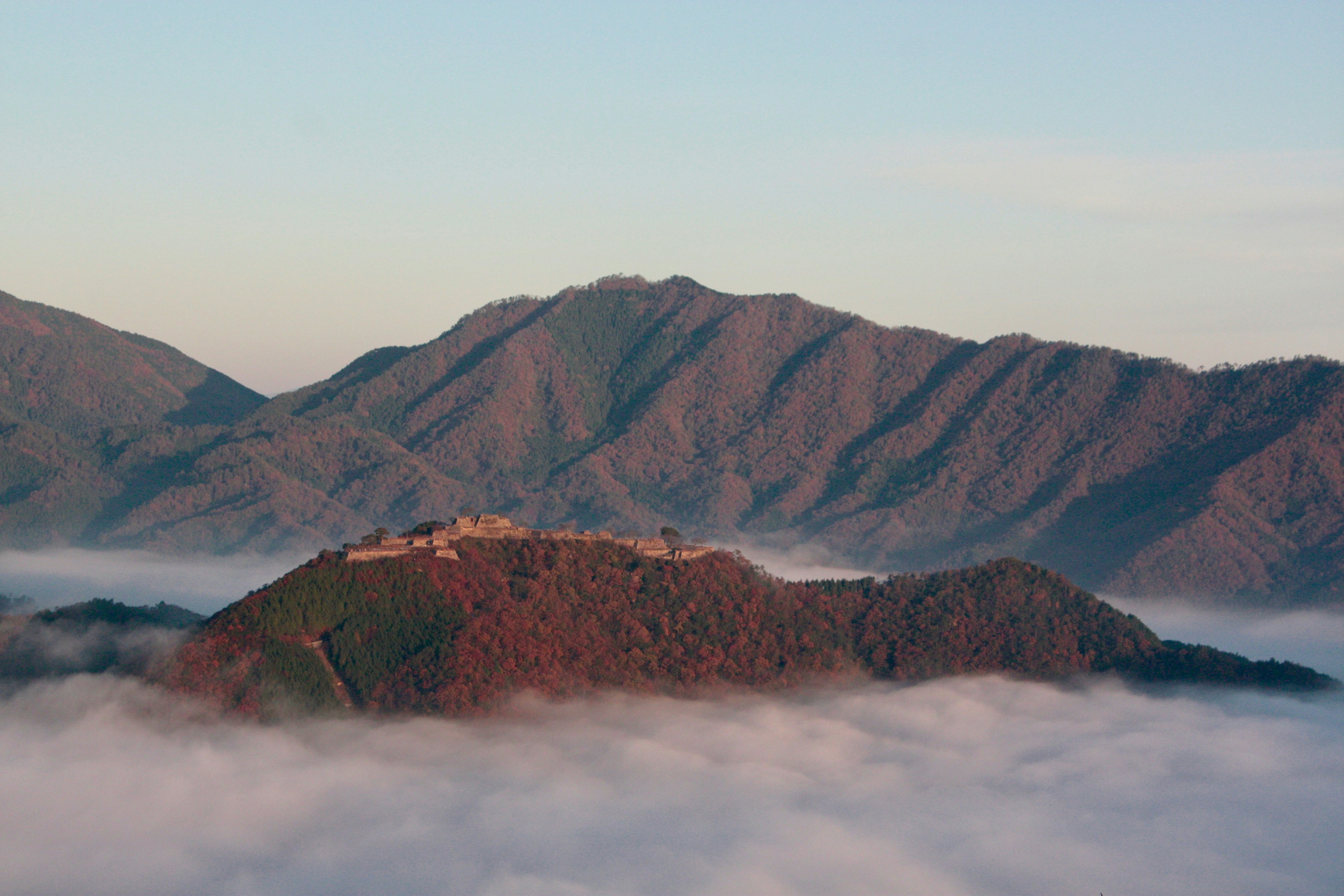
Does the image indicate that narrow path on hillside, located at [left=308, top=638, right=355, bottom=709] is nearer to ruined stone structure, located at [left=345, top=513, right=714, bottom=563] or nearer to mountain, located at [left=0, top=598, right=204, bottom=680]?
ruined stone structure, located at [left=345, top=513, right=714, bottom=563]

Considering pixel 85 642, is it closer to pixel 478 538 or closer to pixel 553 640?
pixel 478 538

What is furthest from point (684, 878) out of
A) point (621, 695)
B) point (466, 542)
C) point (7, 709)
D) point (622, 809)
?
point (7, 709)

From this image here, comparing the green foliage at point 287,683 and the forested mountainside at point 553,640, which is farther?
the forested mountainside at point 553,640

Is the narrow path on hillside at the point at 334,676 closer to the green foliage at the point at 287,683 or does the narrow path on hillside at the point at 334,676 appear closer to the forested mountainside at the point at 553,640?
the forested mountainside at the point at 553,640

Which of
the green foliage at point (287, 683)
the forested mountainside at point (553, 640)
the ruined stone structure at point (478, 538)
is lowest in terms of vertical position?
the green foliage at point (287, 683)

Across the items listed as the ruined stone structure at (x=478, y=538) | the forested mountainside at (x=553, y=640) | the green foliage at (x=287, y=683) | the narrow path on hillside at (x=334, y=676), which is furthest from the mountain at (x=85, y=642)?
the ruined stone structure at (x=478, y=538)

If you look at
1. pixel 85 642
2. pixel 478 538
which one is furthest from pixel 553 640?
pixel 85 642

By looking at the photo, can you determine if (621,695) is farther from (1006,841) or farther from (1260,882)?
(1260,882)
